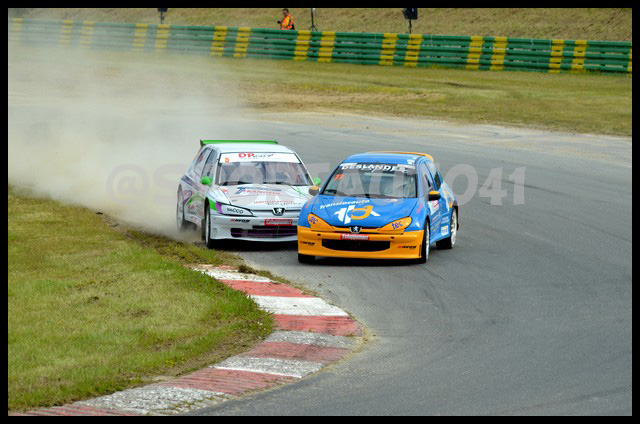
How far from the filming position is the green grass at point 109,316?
29.5ft

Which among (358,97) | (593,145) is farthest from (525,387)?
(358,97)

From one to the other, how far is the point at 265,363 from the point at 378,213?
5334mm

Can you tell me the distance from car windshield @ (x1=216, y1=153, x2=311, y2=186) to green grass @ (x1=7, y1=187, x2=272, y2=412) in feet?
4.23

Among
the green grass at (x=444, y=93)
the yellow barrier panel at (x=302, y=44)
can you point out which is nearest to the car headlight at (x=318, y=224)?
the green grass at (x=444, y=93)

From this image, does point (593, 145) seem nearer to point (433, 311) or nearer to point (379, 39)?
point (433, 311)

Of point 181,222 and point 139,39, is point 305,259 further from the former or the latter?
point 139,39

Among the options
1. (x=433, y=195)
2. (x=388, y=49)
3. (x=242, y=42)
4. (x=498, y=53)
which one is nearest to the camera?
(x=433, y=195)

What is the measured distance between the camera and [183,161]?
2533cm

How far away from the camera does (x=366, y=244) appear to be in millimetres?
14438

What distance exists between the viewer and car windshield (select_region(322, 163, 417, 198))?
599 inches

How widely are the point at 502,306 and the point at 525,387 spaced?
3336 millimetres

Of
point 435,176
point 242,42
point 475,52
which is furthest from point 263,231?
point 242,42

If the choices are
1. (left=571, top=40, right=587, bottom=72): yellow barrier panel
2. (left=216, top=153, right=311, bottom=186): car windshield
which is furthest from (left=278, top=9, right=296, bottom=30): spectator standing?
(left=216, top=153, right=311, bottom=186): car windshield

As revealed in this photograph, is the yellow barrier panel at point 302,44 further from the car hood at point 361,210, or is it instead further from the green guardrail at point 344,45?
the car hood at point 361,210
